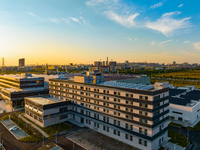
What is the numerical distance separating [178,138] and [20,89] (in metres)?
97.8

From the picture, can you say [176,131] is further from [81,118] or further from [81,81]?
[81,81]

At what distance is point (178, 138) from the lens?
52.7 m

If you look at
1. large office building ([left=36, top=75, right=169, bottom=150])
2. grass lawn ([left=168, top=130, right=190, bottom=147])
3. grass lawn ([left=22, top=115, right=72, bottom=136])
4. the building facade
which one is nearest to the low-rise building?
large office building ([left=36, top=75, right=169, bottom=150])

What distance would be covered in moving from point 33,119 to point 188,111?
73.9 m

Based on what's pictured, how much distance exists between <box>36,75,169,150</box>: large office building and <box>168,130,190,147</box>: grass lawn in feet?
13.0

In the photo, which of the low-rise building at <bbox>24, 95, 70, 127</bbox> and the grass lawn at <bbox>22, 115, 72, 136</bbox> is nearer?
the grass lawn at <bbox>22, 115, 72, 136</bbox>

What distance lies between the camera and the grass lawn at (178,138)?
160 feet

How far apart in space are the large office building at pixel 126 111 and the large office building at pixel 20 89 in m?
32.5

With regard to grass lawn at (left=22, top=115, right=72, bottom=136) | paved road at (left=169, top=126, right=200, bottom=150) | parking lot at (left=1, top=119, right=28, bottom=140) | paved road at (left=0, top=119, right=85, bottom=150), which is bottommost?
paved road at (left=169, top=126, right=200, bottom=150)

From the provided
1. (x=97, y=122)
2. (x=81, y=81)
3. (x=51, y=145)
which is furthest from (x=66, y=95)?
(x=51, y=145)

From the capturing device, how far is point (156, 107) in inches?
1714

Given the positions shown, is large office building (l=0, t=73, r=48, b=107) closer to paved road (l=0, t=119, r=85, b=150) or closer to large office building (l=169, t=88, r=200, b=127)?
paved road (l=0, t=119, r=85, b=150)

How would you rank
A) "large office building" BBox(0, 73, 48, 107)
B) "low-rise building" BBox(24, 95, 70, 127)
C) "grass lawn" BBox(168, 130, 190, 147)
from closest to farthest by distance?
"grass lawn" BBox(168, 130, 190, 147)
"low-rise building" BBox(24, 95, 70, 127)
"large office building" BBox(0, 73, 48, 107)

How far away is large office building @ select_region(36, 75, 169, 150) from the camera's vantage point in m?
43.2
